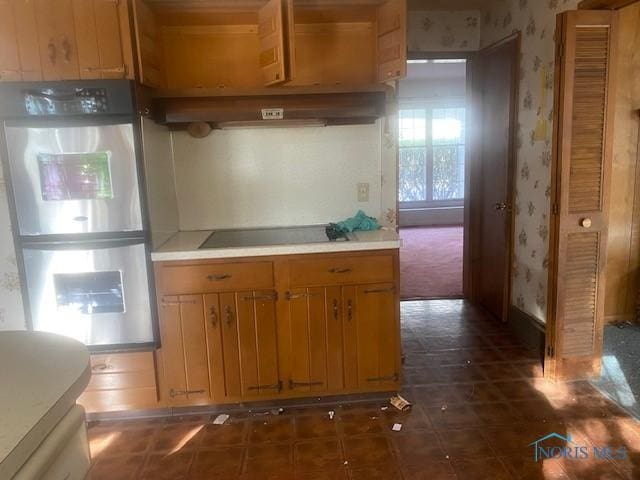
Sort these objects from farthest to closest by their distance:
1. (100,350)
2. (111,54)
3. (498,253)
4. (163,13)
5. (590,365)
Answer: (498,253), (590,365), (163,13), (100,350), (111,54)

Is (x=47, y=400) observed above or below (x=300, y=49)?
below

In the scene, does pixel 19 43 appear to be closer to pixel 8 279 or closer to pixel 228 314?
pixel 8 279

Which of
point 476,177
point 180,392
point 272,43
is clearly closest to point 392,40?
point 272,43

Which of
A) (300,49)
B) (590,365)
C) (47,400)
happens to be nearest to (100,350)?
(47,400)

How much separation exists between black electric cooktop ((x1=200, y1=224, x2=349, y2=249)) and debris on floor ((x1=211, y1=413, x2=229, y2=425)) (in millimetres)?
890

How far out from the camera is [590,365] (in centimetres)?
271

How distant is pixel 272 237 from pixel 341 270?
20.0 inches

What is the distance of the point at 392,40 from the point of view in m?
2.49

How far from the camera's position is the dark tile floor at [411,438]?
2.02 meters

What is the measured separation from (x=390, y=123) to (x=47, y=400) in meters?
2.39

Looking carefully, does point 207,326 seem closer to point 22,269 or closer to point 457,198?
point 22,269

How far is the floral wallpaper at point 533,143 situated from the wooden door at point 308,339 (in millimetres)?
1528

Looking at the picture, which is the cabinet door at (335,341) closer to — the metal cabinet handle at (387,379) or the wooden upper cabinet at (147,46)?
the metal cabinet handle at (387,379)

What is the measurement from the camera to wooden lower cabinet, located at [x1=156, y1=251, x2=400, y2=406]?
2373 millimetres
